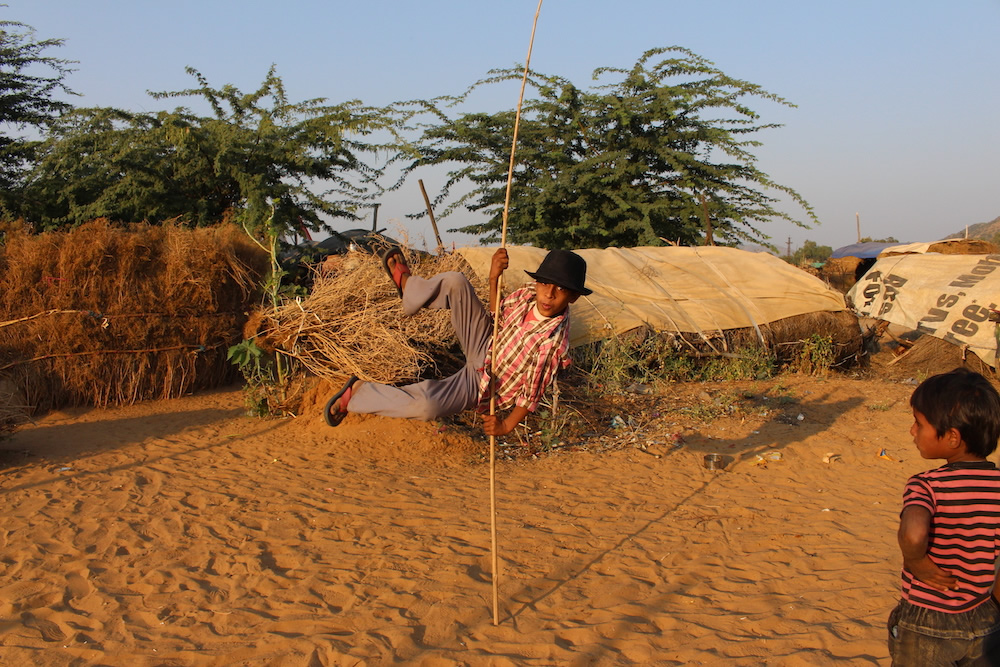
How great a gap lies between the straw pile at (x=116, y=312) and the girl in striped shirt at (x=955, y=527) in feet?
22.0

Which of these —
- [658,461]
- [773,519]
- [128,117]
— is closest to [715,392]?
[658,461]

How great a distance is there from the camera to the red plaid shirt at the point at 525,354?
14.1ft

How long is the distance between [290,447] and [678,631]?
403cm

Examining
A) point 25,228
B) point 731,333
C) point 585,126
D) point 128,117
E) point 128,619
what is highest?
point 585,126

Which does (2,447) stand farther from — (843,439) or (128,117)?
(843,439)

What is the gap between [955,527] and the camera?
232 centimetres

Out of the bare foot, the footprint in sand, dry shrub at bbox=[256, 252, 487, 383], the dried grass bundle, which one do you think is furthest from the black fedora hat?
the dried grass bundle

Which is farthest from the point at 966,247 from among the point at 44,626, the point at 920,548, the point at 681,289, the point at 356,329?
the point at 44,626

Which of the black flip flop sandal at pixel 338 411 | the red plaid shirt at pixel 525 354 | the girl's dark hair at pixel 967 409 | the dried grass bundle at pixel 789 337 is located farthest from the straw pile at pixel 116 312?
the girl's dark hair at pixel 967 409

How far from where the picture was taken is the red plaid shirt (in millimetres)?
4289

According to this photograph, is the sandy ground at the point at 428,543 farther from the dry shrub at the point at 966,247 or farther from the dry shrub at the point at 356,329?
the dry shrub at the point at 966,247

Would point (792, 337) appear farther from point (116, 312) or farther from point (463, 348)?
point (116, 312)

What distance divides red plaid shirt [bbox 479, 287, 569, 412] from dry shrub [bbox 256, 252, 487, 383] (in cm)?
213

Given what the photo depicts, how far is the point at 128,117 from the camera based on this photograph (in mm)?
10188
